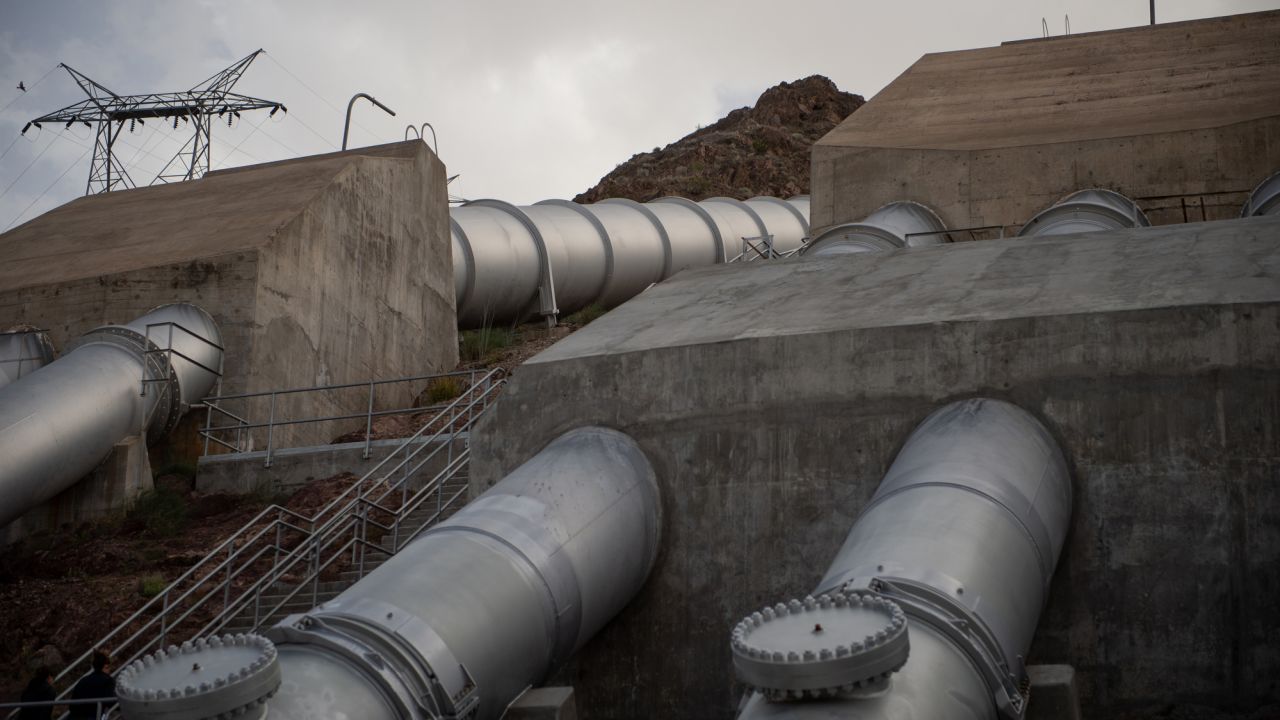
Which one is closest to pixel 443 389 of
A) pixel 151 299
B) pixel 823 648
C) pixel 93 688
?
pixel 151 299

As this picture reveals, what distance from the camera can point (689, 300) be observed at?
12289 millimetres

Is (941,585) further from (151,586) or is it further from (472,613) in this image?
(151,586)

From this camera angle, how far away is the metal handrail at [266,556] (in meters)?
10.7

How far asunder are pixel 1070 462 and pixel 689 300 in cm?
446

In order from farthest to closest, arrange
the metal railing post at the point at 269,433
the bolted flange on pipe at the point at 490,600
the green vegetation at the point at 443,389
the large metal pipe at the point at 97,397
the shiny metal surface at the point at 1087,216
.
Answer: the green vegetation at the point at 443,389 < the shiny metal surface at the point at 1087,216 < the metal railing post at the point at 269,433 < the large metal pipe at the point at 97,397 < the bolted flange on pipe at the point at 490,600

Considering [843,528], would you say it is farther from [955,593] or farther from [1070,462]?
[955,593]

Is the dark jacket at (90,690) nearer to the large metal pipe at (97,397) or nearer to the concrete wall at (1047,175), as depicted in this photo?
the large metal pipe at (97,397)

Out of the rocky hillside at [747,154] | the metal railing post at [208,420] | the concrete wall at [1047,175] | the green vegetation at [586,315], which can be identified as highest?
the rocky hillside at [747,154]

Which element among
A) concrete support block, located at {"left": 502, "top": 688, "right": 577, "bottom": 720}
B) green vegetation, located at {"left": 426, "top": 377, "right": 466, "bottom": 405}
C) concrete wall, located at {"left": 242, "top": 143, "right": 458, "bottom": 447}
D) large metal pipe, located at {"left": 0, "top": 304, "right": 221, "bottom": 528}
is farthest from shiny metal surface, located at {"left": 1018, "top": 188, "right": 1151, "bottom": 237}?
large metal pipe, located at {"left": 0, "top": 304, "right": 221, "bottom": 528}

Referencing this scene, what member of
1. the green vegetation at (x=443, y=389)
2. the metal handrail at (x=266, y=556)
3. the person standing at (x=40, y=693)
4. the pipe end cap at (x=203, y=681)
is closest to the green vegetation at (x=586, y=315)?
the green vegetation at (x=443, y=389)

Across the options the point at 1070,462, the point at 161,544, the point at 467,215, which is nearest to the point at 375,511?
the point at 161,544

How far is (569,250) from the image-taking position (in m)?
24.8

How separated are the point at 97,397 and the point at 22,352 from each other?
3190 millimetres

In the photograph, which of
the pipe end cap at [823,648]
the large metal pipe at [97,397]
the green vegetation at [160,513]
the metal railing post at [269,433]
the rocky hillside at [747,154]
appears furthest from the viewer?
the rocky hillside at [747,154]
